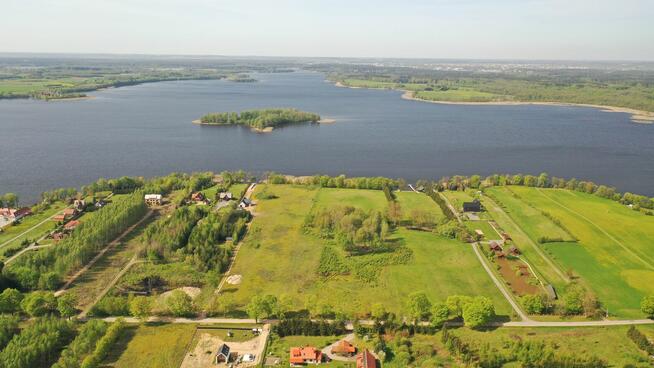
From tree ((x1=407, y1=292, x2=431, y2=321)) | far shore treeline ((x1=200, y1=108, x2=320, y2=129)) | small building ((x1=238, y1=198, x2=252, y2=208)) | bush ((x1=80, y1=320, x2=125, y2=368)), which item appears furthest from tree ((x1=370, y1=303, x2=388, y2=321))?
far shore treeline ((x1=200, y1=108, x2=320, y2=129))

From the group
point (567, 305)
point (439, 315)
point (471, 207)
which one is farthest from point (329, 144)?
point (567, 305)

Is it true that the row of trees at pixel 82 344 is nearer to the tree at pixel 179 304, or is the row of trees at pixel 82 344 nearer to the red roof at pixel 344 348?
the tree at pixel 179 304

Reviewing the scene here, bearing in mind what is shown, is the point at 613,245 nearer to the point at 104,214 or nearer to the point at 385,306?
the point at 385,306

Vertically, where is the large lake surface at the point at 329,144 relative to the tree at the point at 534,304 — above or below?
above

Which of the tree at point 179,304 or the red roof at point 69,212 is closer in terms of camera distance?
the tree at point 179,304

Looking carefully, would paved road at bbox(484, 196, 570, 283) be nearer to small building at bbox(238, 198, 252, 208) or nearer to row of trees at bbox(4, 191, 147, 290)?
small building at bbox(238, 198, 252, 208)

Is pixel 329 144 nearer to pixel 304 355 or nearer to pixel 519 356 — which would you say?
pixel 304 355

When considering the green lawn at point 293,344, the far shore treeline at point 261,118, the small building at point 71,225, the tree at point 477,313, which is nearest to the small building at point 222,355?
the green lawn at point 293,344
